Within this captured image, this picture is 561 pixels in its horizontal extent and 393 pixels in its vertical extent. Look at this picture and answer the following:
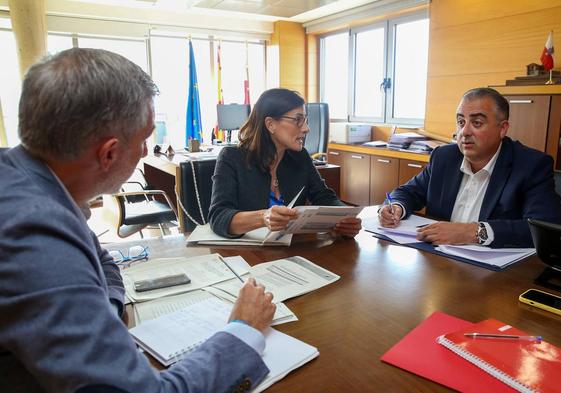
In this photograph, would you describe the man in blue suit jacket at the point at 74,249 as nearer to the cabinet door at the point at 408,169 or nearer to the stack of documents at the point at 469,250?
the stack of documents at the point at 469,250

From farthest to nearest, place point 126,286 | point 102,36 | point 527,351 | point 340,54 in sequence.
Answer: point 340,54
point 102,36
point 126,286
point 527,351

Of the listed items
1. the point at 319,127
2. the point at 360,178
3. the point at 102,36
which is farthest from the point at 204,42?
the point at 360,178

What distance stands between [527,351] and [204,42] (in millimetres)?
6430

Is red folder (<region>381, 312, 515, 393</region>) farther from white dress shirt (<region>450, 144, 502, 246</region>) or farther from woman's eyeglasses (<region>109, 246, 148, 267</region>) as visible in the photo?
white dress shirt (<region>450, 144, 502, 246</region>)

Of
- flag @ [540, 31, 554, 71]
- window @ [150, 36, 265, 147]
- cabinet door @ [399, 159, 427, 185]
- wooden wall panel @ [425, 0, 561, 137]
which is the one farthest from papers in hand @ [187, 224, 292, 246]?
window @ [150, 36, 265, 147]

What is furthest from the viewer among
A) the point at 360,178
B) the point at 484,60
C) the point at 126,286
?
the point at 360,178

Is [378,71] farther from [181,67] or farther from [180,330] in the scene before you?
[180,330]

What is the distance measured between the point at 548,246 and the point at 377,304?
0.53 meters

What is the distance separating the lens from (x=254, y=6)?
5410 mm

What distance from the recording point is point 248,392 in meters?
0.75

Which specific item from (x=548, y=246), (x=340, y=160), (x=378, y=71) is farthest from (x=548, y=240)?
(x=378, y=71)

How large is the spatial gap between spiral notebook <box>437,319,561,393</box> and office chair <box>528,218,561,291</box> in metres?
0.35

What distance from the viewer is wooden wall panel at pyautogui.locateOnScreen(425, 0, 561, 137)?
12.4 ft

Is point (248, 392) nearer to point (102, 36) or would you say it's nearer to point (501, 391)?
point (501, 391)
